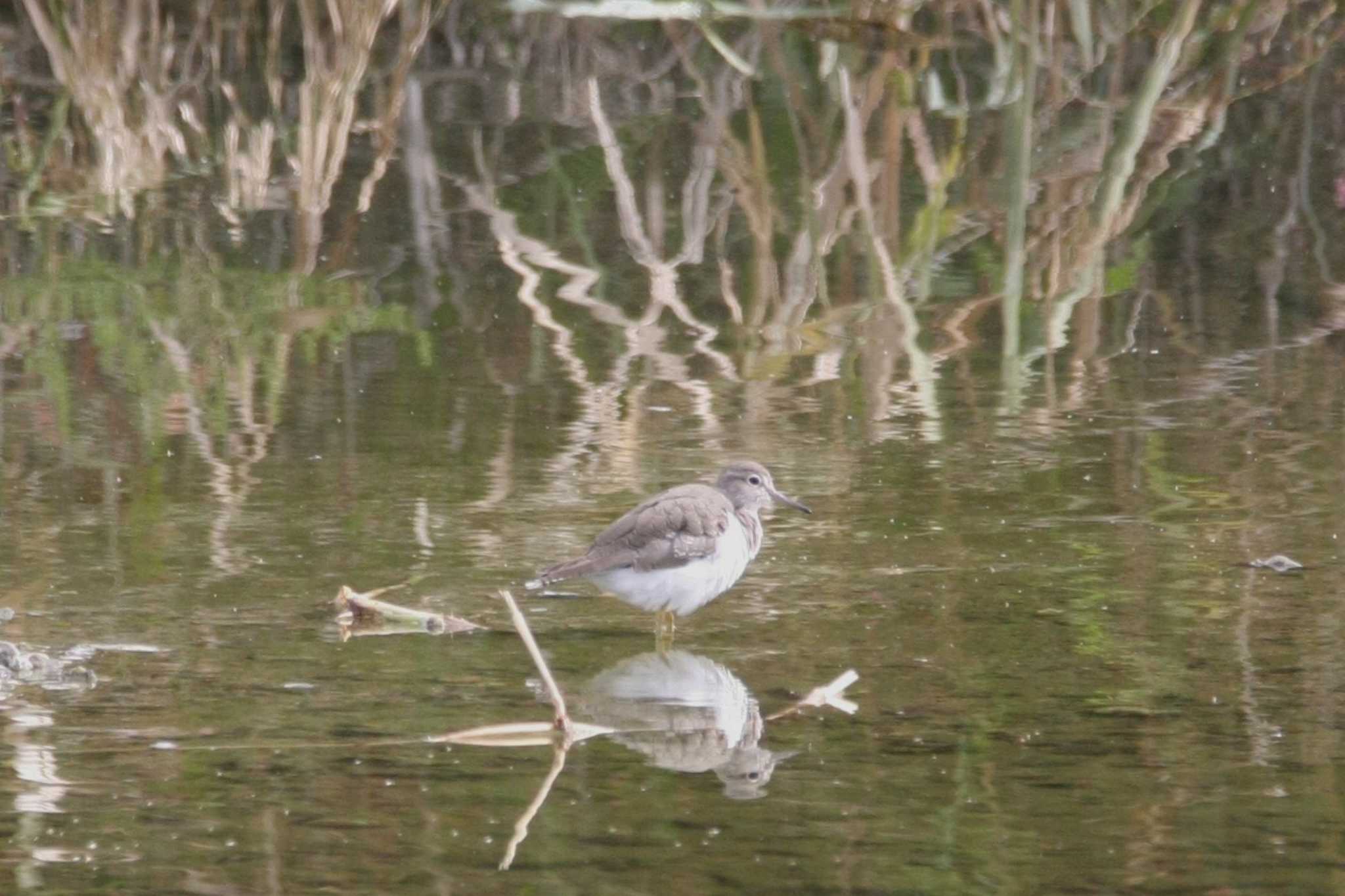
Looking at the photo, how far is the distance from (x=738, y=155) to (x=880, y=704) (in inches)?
304

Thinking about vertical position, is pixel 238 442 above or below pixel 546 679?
below

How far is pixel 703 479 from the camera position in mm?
7707

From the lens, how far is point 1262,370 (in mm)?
8922

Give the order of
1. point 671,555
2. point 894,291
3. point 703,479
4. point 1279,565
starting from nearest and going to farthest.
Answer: point 671,555, point 1279,565, point 703,479, point 894,291

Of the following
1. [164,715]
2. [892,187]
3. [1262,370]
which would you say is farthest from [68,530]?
[892,187]

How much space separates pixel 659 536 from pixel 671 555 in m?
0.24

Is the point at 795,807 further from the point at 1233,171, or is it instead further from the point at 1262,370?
the point at 1233,171

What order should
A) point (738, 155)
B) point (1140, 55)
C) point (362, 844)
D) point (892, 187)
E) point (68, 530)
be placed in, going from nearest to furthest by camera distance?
point (362, 844) < point (68, 530) < point (892, 187) < point (738, 155) < point (1140, 55)

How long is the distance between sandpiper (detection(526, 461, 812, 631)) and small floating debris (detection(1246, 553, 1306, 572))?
1.41 m

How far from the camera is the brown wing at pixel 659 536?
20.5 feet

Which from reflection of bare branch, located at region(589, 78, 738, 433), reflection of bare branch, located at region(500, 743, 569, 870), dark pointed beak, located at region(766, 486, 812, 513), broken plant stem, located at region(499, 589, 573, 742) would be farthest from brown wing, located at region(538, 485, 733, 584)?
reflection of bare branch, located at region(589, 78, 738, 433)

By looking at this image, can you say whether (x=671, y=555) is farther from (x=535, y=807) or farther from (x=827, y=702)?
(x=535, y=807)

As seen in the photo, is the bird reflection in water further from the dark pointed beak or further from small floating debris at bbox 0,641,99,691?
small floating debris at bbox 0,641,99,691

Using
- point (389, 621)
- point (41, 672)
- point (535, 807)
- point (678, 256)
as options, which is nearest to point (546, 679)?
point (535, 807)
